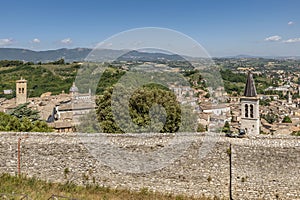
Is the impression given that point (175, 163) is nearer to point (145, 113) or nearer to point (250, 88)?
point (145, 113)

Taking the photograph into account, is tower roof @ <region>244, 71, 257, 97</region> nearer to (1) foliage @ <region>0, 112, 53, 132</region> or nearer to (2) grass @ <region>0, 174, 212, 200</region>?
(2) grass @ <region>0, 174, 212, 200</region>

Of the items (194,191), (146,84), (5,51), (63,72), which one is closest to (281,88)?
(63,72)

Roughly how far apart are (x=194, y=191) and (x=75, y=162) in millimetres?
3642

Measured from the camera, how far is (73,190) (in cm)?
810

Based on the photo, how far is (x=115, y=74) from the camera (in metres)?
23.8

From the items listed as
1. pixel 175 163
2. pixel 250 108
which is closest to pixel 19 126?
pixel 175 163

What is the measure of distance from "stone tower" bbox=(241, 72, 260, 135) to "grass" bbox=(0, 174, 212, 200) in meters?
11.2

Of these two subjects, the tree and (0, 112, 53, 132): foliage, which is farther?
the tree

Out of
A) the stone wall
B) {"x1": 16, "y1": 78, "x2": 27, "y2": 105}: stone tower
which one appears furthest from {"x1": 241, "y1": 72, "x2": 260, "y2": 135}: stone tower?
{"x1": 16, "y1": 78, "x2": 27, "y2": 105}: stone tower

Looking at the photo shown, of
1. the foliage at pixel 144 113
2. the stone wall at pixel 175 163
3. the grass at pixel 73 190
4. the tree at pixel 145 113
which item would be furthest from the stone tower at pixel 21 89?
the grass at pixel 73 190

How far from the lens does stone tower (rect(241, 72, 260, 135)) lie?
1767 cm

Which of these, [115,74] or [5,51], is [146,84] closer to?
[115,74]

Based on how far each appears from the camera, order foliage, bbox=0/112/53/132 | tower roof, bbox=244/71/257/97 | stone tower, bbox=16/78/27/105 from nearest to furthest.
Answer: foliage, bbox=0/112/53/132
tower roof, bbox=244/71/257/97
stone tower, bbox=16/78/27/105

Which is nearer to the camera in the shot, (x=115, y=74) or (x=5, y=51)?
(x=115, y=74)
